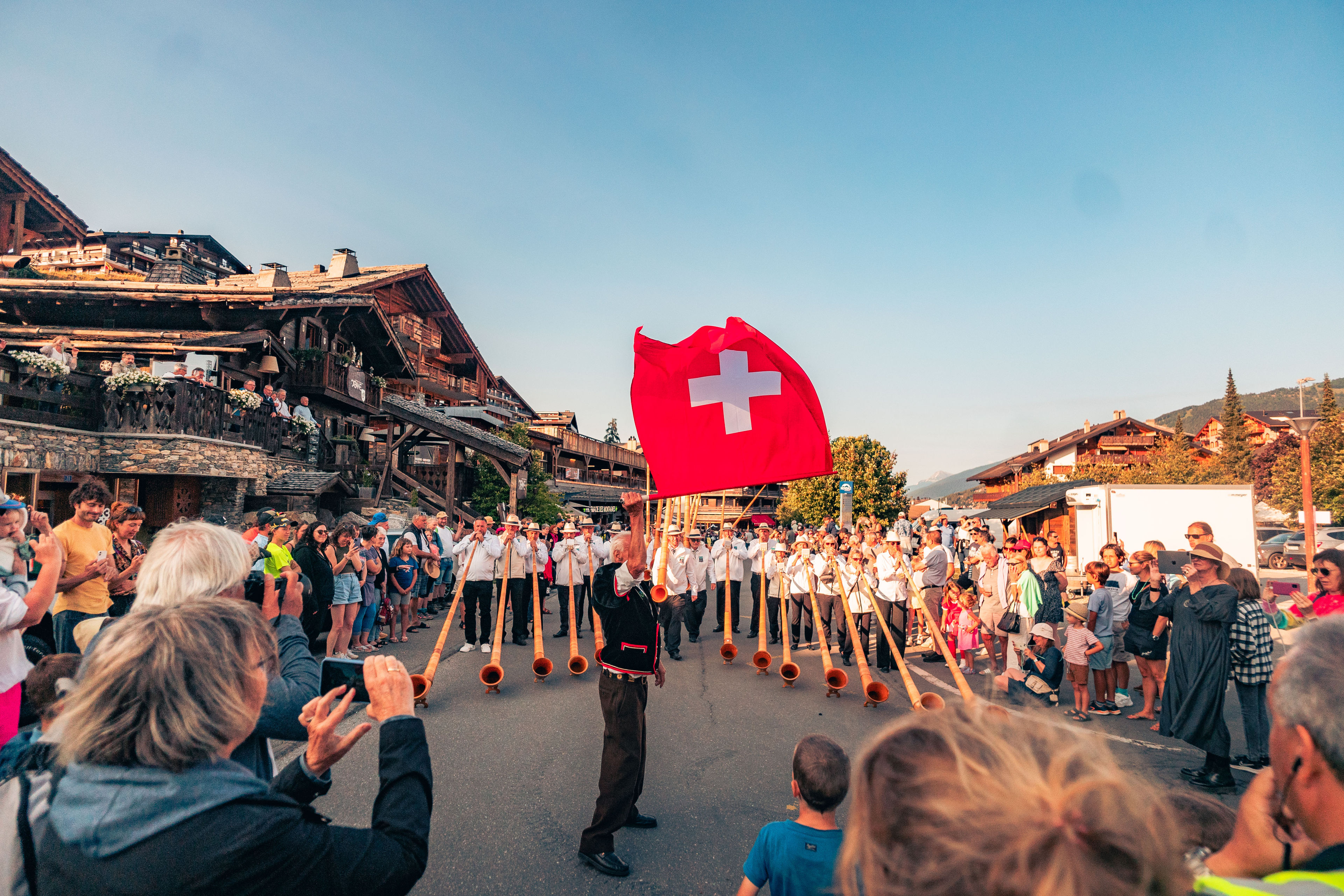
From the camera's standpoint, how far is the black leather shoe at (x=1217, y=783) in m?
5.05

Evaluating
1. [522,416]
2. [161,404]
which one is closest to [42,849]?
[161,404]

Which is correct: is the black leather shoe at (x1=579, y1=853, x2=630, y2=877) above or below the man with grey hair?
below

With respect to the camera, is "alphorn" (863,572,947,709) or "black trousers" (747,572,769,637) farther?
"black trousers" (747,572,769,637)

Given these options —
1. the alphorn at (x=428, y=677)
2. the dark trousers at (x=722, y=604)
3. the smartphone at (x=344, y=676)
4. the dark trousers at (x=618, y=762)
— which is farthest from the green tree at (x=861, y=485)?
the smartphone at (x=344, y=676)

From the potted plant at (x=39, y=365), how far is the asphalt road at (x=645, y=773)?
777cm

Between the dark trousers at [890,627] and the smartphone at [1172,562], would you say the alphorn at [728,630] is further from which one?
the smartphone at [1172,562]

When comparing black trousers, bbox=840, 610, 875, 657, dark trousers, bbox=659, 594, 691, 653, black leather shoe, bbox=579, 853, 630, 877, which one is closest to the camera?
black leather shoe, bbox=579, 853, 630, 877

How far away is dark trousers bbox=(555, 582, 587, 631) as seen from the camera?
36.5 feet

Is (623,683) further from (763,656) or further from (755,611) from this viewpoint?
(755,611)

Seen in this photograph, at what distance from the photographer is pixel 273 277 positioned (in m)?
19.2

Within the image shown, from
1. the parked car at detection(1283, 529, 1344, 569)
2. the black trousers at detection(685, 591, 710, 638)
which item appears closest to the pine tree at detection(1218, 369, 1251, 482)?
the parked car at detection(1283, 529, 1344, 569)

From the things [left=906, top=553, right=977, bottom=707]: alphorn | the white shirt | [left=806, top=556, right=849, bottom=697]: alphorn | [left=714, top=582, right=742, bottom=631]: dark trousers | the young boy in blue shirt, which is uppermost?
the white shirt

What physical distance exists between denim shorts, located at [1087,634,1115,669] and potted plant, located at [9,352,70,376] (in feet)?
49.0

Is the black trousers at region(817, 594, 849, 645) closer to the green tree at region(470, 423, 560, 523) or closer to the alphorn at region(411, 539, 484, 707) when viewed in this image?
the alphorn at region(411, 539, 484, 707)
